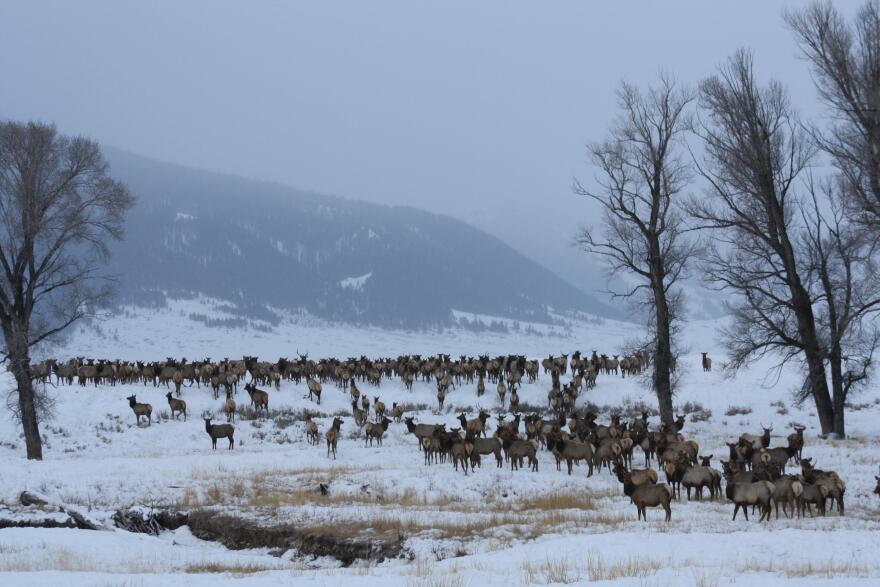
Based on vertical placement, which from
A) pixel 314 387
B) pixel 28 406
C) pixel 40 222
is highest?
pixel 40 222

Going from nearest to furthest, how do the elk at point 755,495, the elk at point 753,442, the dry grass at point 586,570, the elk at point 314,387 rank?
the dry grass at point 586,570
the elk at point 755,495
the elk at point 753,442
the elk at point 314,387

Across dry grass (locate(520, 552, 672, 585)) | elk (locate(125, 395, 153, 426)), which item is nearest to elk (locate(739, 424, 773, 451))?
dry grass (locate(520, 552, 672, 585))

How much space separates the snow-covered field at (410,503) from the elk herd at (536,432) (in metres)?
0.57

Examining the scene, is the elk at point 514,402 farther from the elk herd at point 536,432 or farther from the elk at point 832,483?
the elk at point 832,483

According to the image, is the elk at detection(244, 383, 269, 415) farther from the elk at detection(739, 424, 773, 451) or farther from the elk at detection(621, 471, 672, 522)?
the elk at detection(621, 471, 672, 522)

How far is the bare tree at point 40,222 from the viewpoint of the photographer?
75.4ft

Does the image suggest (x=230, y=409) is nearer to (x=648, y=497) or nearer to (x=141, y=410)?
(x=141, y=410)

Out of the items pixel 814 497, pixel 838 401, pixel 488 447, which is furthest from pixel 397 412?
pixel 814 497

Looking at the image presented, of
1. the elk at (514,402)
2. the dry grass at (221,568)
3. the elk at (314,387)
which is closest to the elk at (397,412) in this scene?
the elk at (314,387)

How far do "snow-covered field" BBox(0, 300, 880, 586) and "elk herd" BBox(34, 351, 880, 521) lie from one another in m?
0.57

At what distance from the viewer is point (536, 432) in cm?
2492

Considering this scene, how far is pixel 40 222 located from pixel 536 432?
17.2 metres

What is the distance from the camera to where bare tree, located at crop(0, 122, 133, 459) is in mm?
22984

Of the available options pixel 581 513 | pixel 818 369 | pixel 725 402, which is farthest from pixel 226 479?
pixel 725 402
